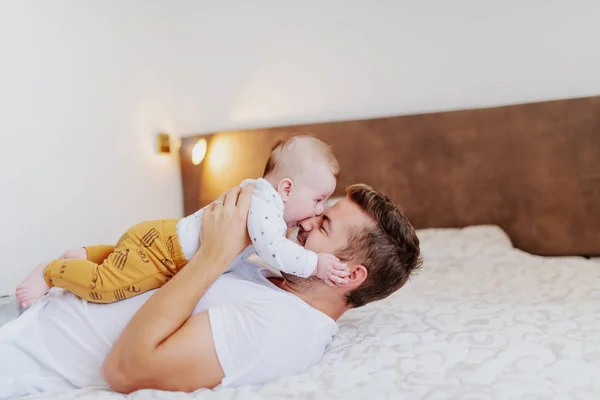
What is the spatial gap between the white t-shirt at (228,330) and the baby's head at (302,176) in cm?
23

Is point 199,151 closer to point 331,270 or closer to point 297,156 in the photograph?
point 297,156

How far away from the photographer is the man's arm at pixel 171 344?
3.59ft

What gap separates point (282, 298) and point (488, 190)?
1.97 meters

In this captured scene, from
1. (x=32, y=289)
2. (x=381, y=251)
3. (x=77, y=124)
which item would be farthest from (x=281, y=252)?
(x=77, y=124)

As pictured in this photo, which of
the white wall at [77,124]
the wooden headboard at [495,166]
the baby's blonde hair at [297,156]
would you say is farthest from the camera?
the wooden headboard at [495,166]

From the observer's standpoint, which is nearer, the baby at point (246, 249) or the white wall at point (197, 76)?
the baby at point (246, 249)

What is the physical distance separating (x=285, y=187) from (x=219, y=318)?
17.8 inches

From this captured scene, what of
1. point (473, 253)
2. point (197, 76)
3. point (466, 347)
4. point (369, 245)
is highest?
point (197, 76)

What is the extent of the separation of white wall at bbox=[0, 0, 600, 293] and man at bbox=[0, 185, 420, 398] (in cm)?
111

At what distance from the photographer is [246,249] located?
4.65ft

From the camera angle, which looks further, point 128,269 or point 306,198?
point 306,198

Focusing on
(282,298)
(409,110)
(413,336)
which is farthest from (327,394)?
(409,110)

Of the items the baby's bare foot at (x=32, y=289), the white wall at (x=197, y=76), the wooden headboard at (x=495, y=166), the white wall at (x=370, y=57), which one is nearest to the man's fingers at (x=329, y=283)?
the baby's bare foot at (x=32, y=289)

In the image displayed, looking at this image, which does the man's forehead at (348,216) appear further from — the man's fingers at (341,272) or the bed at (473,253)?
the bed at (473,253)
